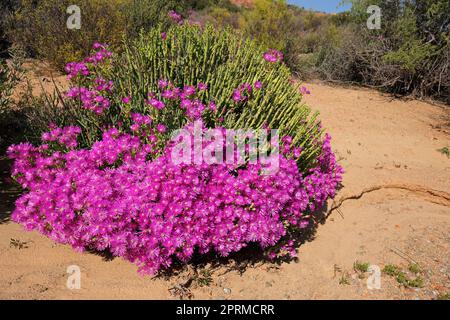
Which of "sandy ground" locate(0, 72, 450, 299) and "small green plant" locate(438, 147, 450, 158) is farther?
"small green plant" locate(438, 147, 450, 158)

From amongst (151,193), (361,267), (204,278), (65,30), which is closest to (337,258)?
(361,267)

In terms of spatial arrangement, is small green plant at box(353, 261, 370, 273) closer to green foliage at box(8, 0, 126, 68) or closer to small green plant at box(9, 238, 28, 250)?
small green plant at box(9, 238, 28, 250)

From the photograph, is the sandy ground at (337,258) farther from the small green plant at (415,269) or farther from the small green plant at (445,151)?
the small green plant at (445,151)

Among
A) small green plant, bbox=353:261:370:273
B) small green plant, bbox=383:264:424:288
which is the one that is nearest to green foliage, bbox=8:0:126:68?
small green plant, bbox=353:261:370:273

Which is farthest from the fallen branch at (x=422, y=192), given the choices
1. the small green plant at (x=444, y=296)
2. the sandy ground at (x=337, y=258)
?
the small green plant at (x=444, y=296)

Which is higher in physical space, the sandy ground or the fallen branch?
the fallen branch

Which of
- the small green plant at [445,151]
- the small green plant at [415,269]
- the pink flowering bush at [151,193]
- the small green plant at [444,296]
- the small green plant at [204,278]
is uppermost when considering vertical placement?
the pink flowering bush at [151,193]

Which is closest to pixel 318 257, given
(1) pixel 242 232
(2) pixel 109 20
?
(1) pixel 242 232

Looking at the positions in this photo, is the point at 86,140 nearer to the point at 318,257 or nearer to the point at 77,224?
the point at 77,224

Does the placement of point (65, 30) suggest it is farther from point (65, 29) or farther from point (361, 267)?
point (361, 267)

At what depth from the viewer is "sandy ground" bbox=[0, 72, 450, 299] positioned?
3.15m

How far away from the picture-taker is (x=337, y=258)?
3.71 metres

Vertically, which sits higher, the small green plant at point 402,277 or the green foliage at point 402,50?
the green foliage at point 402,50

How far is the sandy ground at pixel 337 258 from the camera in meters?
3.15
